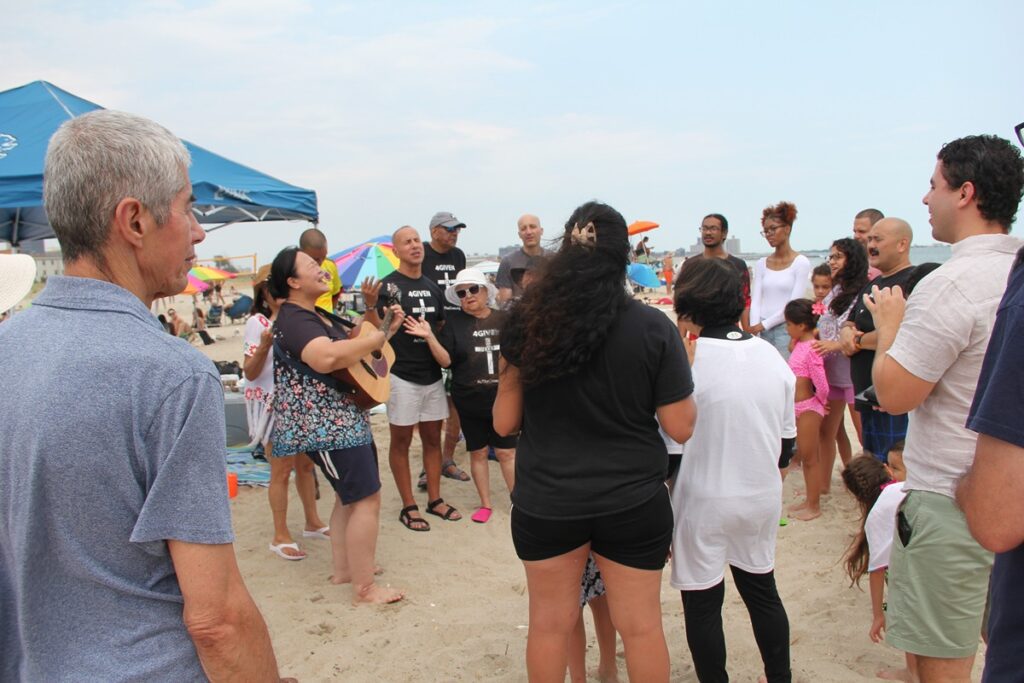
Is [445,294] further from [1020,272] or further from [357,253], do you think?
[357,253]

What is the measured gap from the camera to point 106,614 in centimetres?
120

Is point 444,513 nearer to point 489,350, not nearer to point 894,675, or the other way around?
point 489,350

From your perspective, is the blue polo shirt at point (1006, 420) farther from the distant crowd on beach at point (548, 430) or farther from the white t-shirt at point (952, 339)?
the white t-shirt at point (952, 339)

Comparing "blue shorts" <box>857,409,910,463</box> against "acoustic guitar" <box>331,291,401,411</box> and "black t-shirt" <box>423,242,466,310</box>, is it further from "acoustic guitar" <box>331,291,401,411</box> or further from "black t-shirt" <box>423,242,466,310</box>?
"black t-shirt" <box>423,242,466,310</box>

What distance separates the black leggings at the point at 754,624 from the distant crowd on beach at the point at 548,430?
11mm

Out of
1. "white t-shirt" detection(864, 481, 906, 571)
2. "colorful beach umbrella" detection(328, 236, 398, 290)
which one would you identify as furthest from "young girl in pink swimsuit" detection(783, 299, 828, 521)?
"colorful beach umbrella" detection(328, 236, 398, 290)

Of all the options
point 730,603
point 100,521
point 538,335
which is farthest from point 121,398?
point 730,603

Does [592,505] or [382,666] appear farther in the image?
[382,666]

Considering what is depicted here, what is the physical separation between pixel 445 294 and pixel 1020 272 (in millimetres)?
4387

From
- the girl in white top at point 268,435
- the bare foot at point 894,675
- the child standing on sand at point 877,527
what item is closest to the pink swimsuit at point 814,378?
the child standing on sand at point 877,527

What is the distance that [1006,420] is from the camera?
111 centimetres

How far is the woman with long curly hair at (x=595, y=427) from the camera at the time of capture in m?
2.28

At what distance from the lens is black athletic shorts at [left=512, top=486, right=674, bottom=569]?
2307 millimetres

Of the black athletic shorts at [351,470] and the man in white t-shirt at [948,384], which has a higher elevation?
the man in white t-shirt at [948,384]
